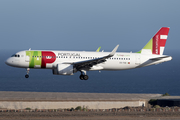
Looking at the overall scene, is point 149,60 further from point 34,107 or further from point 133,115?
point 34,107

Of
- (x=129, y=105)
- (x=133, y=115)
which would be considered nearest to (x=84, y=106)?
(x=129, y=105)

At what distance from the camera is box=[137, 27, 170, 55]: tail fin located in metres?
64.7

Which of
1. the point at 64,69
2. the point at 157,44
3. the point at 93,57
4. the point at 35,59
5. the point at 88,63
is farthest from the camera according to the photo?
the point at 157,44

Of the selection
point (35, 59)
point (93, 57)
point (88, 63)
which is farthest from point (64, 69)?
point (93, 57)

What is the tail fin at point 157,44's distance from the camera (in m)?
64.7

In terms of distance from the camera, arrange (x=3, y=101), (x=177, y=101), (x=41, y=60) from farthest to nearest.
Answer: (x=177, y=101)
(x=3, y=101)
(x=41, y=60)

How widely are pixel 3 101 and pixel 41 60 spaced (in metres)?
24.6

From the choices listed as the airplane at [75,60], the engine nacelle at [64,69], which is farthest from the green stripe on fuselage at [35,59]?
the engine nacelle at [64,69]

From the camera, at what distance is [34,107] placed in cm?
7556

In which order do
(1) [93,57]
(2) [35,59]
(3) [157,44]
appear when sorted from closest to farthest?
(2) [35,59] < (1) [93,57] < (3) [157,44]

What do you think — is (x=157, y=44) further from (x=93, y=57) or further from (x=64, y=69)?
(x=64, y=69)

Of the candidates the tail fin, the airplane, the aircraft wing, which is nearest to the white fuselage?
the airplane

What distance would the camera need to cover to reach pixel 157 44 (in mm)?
65188

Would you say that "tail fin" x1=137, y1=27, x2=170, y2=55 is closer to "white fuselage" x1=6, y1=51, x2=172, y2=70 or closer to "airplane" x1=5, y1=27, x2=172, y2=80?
"white fuselage" x1=6, y1=51, x2=172, y2=70
